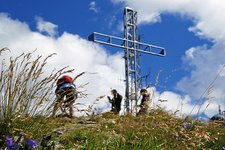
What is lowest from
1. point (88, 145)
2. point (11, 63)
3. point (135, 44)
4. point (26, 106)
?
point (88, 145)

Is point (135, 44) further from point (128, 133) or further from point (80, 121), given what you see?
point (128, 133)

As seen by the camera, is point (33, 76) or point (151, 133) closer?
point (33, 76)

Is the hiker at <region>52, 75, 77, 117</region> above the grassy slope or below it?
above

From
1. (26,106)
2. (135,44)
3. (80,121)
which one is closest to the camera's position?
(26,106)

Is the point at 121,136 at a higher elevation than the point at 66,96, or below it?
below

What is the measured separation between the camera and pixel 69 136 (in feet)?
18.9

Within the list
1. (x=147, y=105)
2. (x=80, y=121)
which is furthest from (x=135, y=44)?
(x=147, y=105)

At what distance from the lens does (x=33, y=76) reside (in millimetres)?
4750

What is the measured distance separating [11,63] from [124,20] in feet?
72.1

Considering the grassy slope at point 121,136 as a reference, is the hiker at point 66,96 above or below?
above

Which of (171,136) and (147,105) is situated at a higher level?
(147,105)

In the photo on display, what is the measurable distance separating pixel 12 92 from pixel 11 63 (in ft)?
1.18

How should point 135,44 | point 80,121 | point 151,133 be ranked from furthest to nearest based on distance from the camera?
point 135,44
point 80,121
point 151,133

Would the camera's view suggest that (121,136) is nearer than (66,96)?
Yes
